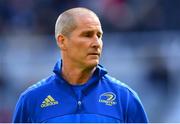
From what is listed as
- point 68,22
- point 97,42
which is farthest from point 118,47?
point 97,42

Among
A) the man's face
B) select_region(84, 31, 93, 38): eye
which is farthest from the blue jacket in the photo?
select_region(84, 31, 93, 38): eye

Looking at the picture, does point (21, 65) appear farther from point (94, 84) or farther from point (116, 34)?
point (94, 84)

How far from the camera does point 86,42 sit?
18.6ft

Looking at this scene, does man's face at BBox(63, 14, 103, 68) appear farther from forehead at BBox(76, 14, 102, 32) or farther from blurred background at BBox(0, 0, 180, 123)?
blurred background at BBox(0, 0, 180, 123)

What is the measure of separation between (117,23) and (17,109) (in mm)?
6878

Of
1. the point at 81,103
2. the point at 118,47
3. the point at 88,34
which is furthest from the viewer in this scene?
the point at 118,47

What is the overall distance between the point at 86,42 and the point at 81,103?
0.42 m

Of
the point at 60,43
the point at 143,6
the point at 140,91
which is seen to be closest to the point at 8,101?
the point at 140,91

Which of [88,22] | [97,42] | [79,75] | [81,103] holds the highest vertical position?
[88,22]

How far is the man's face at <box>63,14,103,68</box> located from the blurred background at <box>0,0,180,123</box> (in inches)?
198

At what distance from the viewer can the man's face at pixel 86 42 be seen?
18.4 feet

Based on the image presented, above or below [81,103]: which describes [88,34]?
above

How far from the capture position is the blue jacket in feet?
18.2

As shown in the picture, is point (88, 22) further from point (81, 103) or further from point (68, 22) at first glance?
point (81, 103)
